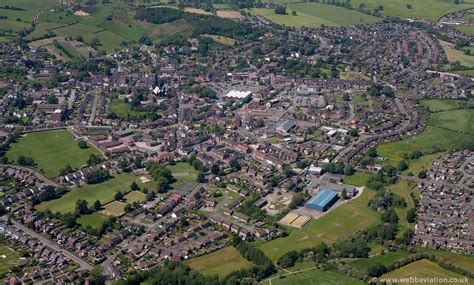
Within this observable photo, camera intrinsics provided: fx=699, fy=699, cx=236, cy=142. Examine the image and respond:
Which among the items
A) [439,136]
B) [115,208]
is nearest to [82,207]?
[115,208]

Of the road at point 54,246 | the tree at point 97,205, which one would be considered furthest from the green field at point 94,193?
the road at point 54,246

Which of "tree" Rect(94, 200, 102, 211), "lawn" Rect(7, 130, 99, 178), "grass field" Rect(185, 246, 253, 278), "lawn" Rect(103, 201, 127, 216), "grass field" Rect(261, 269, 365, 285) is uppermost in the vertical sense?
"grass field" Rect(261, 269, 365, 285)

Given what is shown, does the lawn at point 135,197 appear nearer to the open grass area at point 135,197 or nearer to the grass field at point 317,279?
the open grass area at point 135,197

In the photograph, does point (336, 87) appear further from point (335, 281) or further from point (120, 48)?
point (335, 281)

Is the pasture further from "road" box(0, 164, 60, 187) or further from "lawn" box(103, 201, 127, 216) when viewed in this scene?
"road" box(0, 164, 60, 187)

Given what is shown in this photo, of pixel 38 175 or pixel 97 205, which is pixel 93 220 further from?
pixel 38 175

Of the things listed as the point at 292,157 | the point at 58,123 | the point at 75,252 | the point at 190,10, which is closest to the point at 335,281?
the point at 75,252

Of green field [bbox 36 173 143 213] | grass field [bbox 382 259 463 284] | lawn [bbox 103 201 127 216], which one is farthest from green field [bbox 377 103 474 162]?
lawn [bbox 103 201 127 216]
